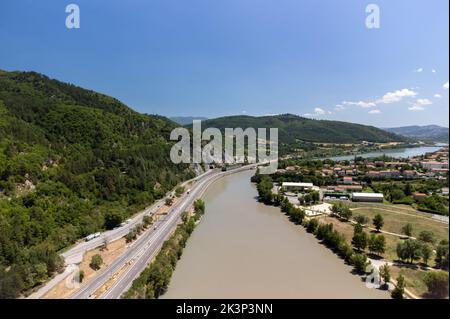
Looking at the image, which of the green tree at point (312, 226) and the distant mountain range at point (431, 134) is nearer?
the distant mountain range at point (431, 134)

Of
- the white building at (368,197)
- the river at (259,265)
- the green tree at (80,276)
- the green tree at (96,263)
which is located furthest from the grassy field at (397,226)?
the green tree at (96,263)

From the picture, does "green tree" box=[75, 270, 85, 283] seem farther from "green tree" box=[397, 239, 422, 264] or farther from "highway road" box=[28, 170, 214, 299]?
"green tree" box=[397, 239, 422, 264]

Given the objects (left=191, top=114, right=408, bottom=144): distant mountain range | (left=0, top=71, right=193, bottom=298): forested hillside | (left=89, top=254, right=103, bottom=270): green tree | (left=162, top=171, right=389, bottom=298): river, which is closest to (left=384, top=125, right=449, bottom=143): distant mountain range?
(left=162, top=171, right=389, bottom=298): river

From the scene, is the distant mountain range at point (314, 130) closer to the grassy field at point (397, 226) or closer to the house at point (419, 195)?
the house at point (419, 195)

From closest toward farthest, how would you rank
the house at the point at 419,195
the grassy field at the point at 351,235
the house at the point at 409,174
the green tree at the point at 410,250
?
the green tree at the point at 410,250 → the grassy field at the point at 351,235 → the house at the point at 419,195 → the house at the point at 409,174

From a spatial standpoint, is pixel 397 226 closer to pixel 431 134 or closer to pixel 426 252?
pixel 426 252

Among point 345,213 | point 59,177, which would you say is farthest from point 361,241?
point 59,177

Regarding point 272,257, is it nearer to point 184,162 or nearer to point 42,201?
point 42,201
